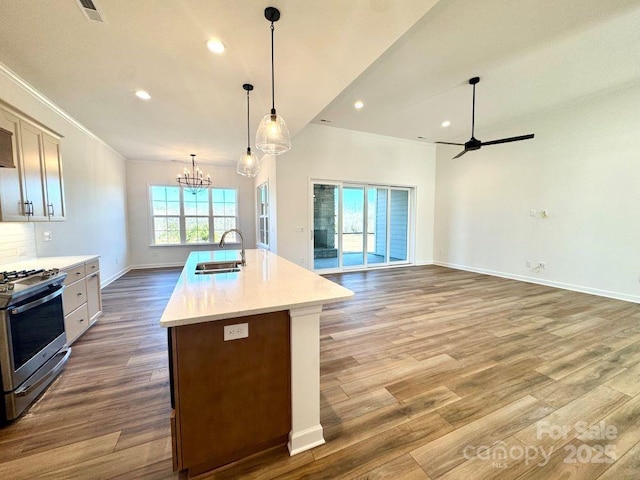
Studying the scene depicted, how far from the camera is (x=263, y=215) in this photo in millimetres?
6832

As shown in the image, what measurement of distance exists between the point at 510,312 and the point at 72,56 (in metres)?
5.95

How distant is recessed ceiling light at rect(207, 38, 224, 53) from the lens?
2.29 m

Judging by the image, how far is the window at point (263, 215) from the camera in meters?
6.38

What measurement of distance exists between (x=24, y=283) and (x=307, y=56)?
3.04 meters

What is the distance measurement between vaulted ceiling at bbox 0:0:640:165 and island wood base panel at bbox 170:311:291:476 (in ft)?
7.67

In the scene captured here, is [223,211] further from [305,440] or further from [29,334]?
[305,440]

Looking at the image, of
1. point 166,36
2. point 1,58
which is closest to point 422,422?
point 166,36

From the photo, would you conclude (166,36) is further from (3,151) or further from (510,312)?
(510,312)

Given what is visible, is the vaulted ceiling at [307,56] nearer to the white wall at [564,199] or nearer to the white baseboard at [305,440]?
the white wall at [564,199]

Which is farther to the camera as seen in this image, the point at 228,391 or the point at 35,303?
the point at 35,303

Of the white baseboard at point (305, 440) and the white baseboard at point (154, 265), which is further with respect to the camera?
the white baseboard at point (154, 265)

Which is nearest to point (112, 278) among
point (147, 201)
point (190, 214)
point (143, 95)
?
point (147, 201)

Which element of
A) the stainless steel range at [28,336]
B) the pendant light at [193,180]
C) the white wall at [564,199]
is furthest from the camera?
the pendant light at [193,180]

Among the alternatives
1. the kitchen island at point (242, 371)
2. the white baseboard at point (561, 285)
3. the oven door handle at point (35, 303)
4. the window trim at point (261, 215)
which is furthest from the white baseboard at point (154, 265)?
the white baseboard at point (561, 285)
